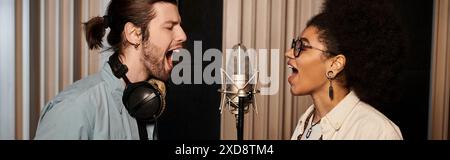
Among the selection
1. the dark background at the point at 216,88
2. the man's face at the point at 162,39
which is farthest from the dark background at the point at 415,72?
the man's face at the point at 162,39

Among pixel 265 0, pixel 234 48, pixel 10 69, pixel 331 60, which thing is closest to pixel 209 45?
pixel 234 48

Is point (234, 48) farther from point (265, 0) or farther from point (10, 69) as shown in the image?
point (10, 69)

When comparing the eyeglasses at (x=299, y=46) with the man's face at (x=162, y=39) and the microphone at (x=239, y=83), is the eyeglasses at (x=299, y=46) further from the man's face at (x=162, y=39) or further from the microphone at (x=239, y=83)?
the man's face at (x=162, y=39)

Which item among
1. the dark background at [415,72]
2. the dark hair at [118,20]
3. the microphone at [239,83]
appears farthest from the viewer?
the dark background at [415,72]

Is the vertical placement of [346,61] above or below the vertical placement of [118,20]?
below

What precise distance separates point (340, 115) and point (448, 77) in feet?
2.19

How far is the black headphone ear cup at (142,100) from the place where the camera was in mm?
1265

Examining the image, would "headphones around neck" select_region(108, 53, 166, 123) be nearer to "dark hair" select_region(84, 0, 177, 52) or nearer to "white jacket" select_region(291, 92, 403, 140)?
"dark hair" select_region(84, 0, 177, 52)

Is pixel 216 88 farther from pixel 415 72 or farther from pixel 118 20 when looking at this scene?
pixel 415 72

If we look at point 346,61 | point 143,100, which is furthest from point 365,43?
point 143,100

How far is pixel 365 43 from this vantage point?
1.36m

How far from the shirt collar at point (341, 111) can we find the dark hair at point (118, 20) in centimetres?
68

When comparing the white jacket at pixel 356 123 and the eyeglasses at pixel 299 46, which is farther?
the eyeglasses at pixel 299 46

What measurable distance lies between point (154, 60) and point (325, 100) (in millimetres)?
627
